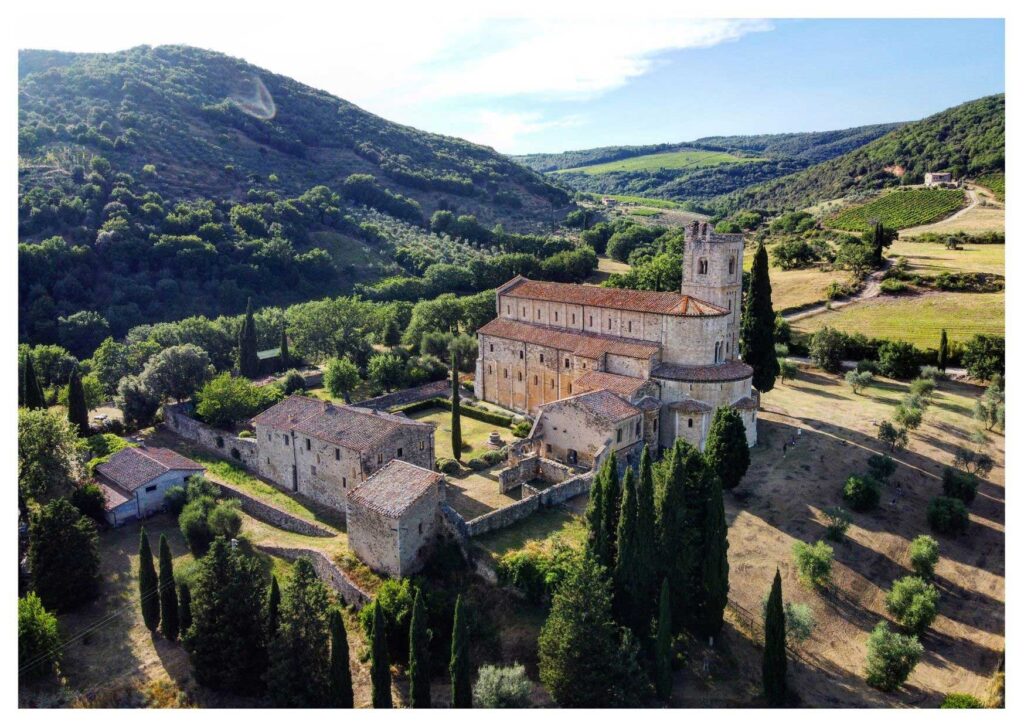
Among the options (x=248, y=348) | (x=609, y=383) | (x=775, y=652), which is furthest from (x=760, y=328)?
(x=248, y=348)

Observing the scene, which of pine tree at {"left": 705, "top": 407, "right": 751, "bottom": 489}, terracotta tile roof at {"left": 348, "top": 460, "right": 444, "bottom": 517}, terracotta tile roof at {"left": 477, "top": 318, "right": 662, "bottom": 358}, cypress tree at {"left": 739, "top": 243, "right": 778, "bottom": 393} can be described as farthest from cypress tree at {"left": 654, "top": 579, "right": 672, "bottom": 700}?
cypress tree at {"left": 739, "top": 243, "right": 778, "bottom": 393}

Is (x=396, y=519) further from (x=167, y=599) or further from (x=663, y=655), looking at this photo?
(x=663, y=655)

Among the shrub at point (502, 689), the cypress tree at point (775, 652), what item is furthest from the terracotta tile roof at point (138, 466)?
the cypress tree at point (775, 652)

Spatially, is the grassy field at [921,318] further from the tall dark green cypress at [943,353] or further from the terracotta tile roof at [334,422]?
the terracotta tile roof at [334,422]

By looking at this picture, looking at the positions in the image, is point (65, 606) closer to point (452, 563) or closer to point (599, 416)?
point (452, 563)

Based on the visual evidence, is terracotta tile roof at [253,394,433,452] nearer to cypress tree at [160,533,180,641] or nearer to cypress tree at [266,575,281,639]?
cypress tree at [266,575,281,639]
